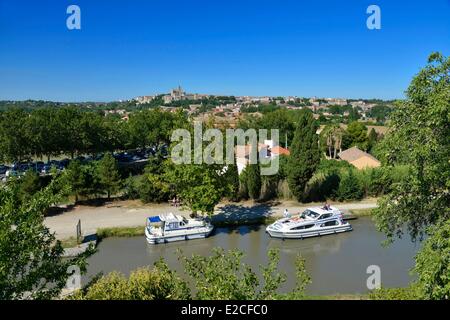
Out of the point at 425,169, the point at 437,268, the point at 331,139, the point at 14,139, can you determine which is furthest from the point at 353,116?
the point at 437,268

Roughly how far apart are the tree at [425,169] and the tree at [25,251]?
19.8 ft

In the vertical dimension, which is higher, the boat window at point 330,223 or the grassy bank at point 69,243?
the boat window at point 330,223

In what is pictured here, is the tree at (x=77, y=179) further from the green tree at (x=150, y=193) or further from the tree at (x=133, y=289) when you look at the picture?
the tree at (x=133, y=289)

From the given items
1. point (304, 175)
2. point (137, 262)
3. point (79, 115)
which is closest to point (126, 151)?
point (79, 115)

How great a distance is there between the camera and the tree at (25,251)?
5684mm

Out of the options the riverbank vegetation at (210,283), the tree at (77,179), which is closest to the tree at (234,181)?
the tree at (77,179)

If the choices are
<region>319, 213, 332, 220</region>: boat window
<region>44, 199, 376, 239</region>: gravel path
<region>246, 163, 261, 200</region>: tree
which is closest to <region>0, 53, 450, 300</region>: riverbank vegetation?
<region>44, 199, 376, 239</region>: gravel path

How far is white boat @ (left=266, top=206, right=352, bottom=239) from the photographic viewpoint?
712 inches

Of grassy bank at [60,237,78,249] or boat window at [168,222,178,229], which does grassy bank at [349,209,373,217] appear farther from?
grassy bank at [60,237,78,249]

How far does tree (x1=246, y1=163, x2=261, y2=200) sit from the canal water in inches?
154

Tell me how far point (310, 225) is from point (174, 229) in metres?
6.35

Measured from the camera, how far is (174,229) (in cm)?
1784

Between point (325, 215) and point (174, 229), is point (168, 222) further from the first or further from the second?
point (325, 215)

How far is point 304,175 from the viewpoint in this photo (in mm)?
22344
